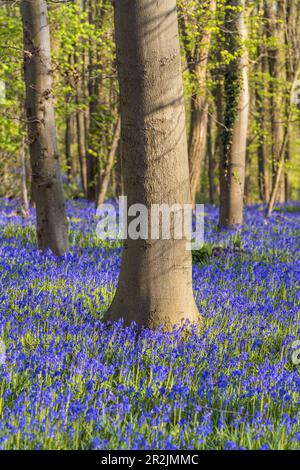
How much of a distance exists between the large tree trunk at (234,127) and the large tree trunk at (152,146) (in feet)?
19.6

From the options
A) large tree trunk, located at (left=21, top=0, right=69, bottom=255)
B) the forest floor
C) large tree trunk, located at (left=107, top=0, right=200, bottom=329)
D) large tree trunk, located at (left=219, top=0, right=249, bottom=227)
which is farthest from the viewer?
large tree trunk, located at (left=219, top=0, right=249, bottom=227)

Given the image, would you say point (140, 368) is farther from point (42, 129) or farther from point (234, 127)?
point (234, 127)

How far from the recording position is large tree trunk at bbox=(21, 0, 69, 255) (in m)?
7.66

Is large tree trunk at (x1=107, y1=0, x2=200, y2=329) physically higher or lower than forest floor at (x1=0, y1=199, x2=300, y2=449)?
higher

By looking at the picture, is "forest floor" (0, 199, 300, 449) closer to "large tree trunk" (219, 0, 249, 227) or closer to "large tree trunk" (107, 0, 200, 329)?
"large tree trunk" (107, 0, 200, 329)

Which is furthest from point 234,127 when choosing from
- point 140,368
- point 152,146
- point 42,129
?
point 140,368

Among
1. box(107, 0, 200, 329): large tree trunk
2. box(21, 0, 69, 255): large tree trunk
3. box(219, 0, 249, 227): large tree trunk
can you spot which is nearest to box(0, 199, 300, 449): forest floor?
box(107, 0, 200, 329): large tree trunk

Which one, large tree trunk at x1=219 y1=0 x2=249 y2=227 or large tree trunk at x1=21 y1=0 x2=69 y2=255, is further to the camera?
large tree trunk at x1=219 y1=0 x2=249 y2=227

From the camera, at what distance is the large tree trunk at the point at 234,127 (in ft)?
35.2

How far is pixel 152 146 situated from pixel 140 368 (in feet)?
6.07

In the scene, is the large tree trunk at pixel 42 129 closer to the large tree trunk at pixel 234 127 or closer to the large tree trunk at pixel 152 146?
the large tree trunk at pixel 152 146

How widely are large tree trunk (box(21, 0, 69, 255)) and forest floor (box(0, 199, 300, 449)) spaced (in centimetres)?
85

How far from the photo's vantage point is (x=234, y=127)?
10883 millimetres

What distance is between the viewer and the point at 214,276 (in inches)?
285
